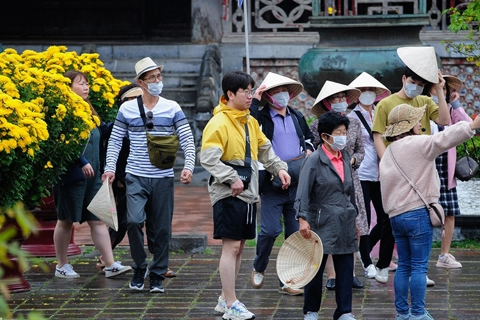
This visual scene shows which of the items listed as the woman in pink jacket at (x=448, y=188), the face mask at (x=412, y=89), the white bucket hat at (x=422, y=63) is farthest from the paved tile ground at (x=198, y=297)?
the white bucket hat at (x=422, y=63)

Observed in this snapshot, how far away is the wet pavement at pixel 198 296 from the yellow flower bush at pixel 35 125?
84 centimetres

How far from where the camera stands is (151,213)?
7.72 meters

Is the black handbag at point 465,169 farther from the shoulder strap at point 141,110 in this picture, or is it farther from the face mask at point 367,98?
the shoulder strap at point 141,110

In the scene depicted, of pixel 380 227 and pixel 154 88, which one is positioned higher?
pixel 154 88

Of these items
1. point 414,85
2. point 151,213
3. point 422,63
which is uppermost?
point 422,63

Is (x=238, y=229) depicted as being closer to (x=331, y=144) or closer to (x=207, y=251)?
(x=331, y=144)

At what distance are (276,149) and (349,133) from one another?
0.63 m

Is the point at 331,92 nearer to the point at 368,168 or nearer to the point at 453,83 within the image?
the point at 368,168

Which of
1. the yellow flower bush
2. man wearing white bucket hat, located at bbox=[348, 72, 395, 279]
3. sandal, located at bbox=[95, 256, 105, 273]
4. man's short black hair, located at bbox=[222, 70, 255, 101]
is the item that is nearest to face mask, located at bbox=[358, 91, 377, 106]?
man wearing white bucket hat, located at bbox=[348, 72, 395, 279]

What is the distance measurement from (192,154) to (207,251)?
2250 millimetres

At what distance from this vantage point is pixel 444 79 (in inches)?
321

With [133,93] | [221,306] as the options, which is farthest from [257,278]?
[133,93]

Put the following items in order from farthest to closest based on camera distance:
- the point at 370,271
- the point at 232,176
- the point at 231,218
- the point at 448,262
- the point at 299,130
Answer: the point at 448,262 < the point at 370,271 < the point at 299,130 < the point at 231,218 < the point at 232,176

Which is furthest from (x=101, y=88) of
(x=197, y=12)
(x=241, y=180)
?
(x=197, y=12)
